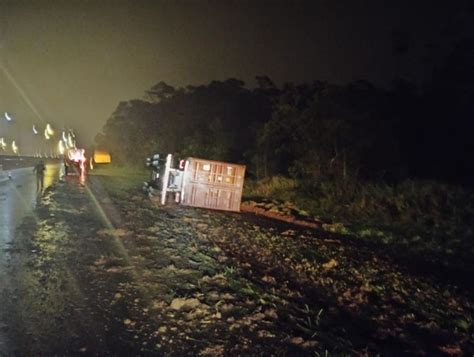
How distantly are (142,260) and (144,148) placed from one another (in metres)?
44.9

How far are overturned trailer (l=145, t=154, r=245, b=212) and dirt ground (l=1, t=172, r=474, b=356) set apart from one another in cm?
564

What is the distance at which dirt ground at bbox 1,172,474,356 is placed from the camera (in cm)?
518

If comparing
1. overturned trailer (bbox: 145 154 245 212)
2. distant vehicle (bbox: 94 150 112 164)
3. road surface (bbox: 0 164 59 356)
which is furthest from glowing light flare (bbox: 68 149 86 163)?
distant vehicle (bbox: 94 150 112 164)

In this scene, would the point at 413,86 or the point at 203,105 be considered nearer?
the point at 413,86

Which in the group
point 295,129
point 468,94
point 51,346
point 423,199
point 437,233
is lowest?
point 51,346

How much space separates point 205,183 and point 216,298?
11.3m

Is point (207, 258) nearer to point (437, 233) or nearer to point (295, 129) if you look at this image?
point (437, 233)

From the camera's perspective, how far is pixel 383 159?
21078 mm

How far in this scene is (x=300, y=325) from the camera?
584 centimetres

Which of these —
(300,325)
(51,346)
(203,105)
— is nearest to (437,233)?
(300,325)

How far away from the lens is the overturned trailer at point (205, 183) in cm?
1758

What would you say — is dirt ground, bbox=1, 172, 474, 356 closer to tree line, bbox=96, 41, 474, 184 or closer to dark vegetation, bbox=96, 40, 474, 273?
dark vegetation, bbox=96, 40, 474, 273

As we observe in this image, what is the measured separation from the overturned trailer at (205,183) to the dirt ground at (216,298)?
5638 millimetres

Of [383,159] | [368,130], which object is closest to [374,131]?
[368,130]
